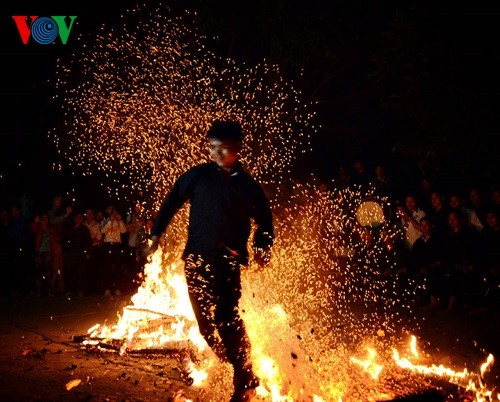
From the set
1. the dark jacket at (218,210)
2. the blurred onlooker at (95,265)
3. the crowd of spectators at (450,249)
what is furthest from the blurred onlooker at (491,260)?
the blurred onlooker at (95,265)

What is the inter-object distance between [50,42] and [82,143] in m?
2.43

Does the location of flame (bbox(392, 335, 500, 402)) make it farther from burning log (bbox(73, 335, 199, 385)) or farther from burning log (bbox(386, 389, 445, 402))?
burning log (bbox(73, 335, 199, 385))

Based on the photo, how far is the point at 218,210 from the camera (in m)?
4.90

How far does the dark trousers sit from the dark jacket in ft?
0.36

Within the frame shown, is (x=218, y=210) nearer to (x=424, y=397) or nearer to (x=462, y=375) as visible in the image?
(x=424, y=397)

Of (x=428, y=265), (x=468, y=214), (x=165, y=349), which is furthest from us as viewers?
(x=468, y=214)

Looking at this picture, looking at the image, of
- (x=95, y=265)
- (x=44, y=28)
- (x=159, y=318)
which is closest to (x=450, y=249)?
(x=159, y=318)

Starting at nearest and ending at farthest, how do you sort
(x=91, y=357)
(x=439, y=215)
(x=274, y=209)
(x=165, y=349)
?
(x=91, y=357) < (x=165, y=349) < (x=439, y=215) < (x=274, y=209)

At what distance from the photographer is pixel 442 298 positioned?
9562 mm

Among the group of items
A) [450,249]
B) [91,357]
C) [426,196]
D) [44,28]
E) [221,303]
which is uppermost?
[44,28]

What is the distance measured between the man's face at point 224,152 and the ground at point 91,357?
182 centimetres

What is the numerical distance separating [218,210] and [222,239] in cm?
23

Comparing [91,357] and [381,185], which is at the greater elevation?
[381,185]

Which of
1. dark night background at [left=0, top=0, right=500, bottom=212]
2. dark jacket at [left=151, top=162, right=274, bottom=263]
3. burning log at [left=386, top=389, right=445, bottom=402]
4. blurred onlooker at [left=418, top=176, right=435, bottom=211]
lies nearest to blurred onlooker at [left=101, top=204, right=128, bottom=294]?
dark night background at [left=0, top=0, right=500, bottom=212]
